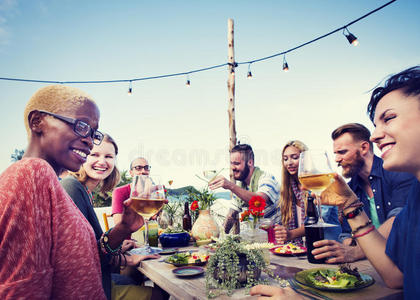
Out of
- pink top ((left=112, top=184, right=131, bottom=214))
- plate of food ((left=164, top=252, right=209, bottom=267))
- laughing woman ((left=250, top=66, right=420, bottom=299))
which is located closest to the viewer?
laughing woman ((left=250, top=66, right=420, bottom=299))

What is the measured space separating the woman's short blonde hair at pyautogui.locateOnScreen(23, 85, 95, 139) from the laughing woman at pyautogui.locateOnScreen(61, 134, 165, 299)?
68 centimetres

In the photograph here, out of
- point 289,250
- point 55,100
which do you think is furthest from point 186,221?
point 55,100

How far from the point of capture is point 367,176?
2.79m

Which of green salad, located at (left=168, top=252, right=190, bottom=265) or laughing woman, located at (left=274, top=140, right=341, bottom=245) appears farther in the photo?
laughing woman, located at (left=274, top=140, right=341, bottom=245)

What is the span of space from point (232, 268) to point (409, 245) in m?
0.75

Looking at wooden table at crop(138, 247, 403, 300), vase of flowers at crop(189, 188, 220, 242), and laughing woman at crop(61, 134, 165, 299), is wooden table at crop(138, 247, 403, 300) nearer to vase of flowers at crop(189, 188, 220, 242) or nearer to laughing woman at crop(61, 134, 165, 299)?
laughing woman at crop(61, 134, 165, 299)

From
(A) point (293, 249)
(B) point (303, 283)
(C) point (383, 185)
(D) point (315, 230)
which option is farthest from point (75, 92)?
(C) point (383, 185)

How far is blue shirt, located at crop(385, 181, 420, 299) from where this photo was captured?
1080mm

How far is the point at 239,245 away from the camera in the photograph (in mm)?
1300

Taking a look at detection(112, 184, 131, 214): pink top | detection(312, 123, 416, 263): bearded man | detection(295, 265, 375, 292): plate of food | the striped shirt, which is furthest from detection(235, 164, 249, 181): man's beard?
detection(295, 265, 375, 292): plate of food

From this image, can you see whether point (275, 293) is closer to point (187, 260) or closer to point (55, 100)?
point (187, 260)

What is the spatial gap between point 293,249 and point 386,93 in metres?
1.18

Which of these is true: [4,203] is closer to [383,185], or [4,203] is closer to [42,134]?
[42,134]

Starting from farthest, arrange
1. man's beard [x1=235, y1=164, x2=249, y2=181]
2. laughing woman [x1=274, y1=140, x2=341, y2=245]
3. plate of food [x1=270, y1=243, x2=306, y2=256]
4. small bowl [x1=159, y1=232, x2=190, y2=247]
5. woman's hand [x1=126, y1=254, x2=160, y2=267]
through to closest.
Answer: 1. man's beard [x1=235, y1=164, x2=249, y2=181]
2. laughing woman [x1=274, y1=140, x2=341, y2=245]
3. small bowl [x1=159, y1=232, x2=190, y2=247]
4. woman's hand [x1=126, y1=254, x2=160, y2=267]
5. plate of food [x1=270, y1=243, x2=306, y2=256]
